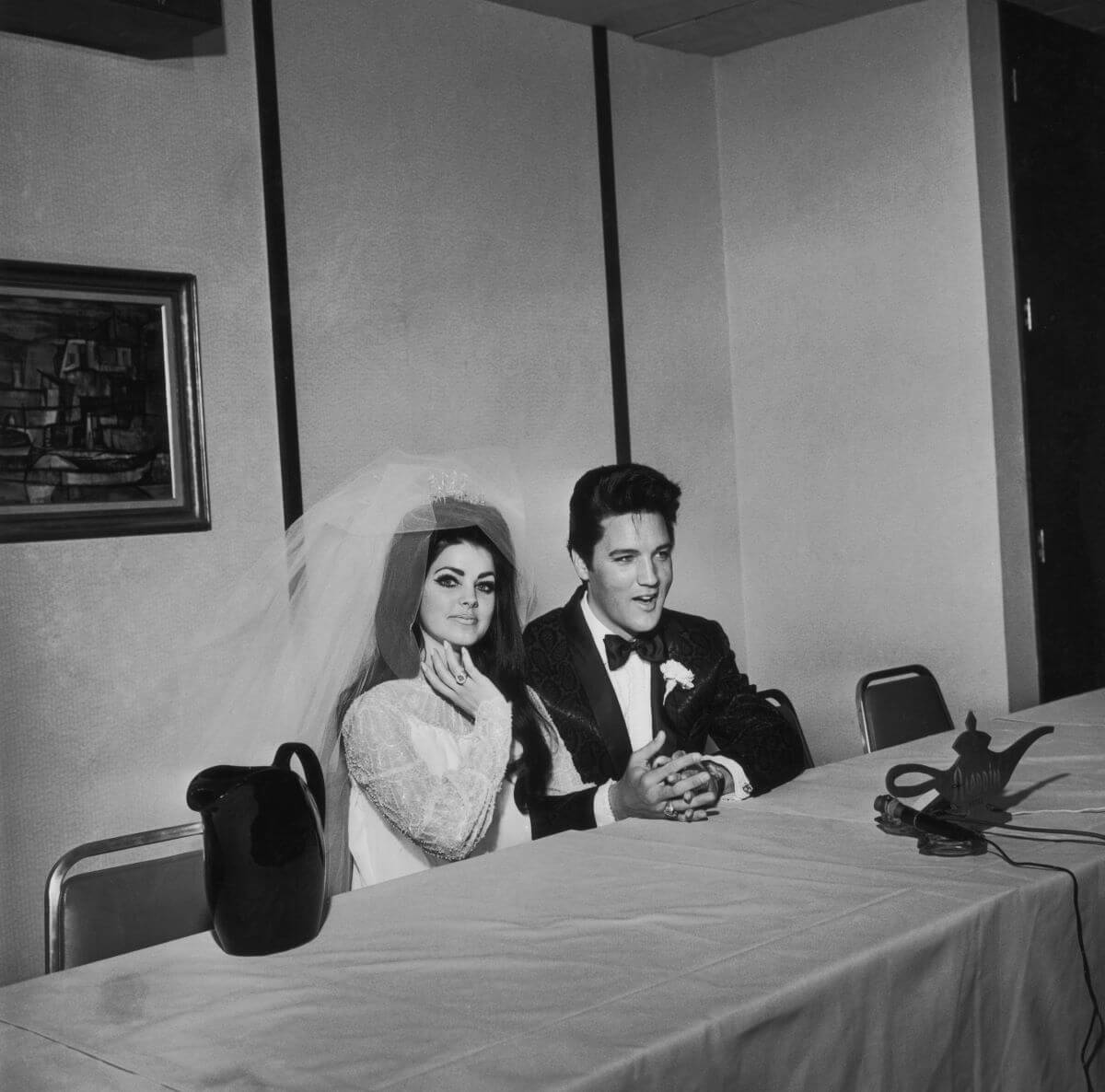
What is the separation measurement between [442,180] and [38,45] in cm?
111

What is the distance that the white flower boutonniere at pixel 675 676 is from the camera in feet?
11.6

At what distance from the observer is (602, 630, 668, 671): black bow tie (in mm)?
3443

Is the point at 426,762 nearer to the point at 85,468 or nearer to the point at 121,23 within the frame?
the point at 85,468

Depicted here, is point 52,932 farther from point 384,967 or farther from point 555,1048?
point 555,1048

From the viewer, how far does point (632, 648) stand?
3461 millimetres

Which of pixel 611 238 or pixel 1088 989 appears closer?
pixel 1088 989

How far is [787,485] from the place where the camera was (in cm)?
440

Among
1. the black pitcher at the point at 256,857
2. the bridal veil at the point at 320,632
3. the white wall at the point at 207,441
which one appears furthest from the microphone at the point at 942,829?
the white wall at the point at 207,441

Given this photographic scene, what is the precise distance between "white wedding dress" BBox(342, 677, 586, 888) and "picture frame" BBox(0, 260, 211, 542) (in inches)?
23.7

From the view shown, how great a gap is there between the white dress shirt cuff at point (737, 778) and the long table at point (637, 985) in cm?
45

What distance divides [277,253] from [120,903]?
1625mm

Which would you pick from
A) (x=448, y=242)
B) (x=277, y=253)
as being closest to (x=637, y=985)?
(x=277, y=253)

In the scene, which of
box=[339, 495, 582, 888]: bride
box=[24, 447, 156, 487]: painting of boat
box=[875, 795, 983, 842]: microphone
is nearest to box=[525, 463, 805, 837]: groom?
box=[339, 495, 582, 888]: bride

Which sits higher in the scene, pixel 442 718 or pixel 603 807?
pixel 442 718
